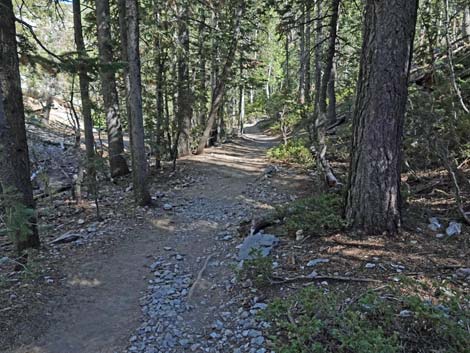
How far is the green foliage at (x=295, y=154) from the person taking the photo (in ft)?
38.6

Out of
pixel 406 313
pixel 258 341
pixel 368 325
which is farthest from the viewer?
pixel 258 341

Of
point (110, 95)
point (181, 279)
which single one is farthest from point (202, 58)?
point (181, 279)

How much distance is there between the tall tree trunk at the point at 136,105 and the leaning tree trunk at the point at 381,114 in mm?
4896

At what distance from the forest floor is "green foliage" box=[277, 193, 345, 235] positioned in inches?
5.5

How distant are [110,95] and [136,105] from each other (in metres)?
3.46

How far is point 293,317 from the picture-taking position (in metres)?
3.32

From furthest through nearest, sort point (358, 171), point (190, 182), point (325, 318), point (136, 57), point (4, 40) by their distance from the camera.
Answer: point (190, 182) → point (136, 57) → point (4, 40) → point (358, 171) → point (325, 318)

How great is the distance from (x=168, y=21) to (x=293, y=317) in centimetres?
978

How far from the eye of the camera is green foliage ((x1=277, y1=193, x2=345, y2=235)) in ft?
15.8

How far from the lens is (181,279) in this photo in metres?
5.00

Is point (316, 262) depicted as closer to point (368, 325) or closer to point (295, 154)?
point (368, 325)

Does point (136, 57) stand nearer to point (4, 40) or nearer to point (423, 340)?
point (4, 40)

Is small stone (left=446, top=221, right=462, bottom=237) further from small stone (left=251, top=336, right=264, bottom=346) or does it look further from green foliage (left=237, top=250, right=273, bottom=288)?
small stone (left=251, top=336, right=264, bottom=346)

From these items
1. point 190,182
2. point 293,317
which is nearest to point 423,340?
point 293,317
